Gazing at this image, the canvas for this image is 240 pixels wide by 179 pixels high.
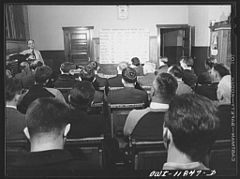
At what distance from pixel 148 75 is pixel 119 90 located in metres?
0.15

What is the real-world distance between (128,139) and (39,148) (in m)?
0.40

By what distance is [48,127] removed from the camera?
1.33 meters

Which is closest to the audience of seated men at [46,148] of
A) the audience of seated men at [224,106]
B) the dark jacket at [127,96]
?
the dark jacket at [127,96]

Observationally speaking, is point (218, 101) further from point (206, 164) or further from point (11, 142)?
point (11, 142)

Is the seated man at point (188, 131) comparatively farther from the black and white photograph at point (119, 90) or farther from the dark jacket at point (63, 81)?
the dark jacket at point (63, 81)

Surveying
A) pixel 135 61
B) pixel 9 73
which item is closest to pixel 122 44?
pixel 135 61

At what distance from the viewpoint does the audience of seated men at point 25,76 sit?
1371 mm

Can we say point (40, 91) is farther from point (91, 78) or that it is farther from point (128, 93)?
point (128, 93)

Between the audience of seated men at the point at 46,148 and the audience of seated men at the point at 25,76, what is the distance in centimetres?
9

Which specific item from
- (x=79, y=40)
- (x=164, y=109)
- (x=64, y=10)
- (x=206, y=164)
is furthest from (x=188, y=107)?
(x=64, y=10)

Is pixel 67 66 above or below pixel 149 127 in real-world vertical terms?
above

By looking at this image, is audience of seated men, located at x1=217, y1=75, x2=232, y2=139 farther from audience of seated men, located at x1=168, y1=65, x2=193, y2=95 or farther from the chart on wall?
the chart on wall

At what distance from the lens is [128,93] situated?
1.44 metres

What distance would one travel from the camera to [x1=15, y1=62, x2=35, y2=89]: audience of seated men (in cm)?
137
